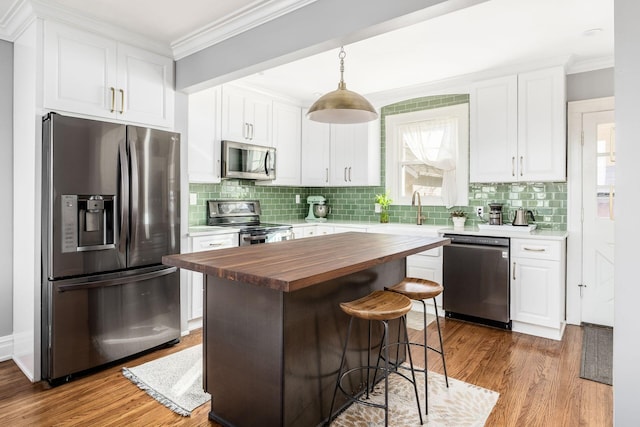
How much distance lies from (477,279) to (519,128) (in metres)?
1.58

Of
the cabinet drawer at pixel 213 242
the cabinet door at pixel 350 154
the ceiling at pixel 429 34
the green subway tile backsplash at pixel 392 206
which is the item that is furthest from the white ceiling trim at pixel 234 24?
the cabinet door at pixel 350 154

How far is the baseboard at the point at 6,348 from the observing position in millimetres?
2889

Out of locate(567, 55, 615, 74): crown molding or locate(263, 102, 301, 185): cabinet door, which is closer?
locate(567, 55, 615, 74): crown molding

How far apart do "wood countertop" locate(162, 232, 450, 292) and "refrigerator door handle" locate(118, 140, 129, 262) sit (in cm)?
101

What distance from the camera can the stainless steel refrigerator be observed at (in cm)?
249

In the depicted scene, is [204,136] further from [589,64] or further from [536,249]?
[589,64]

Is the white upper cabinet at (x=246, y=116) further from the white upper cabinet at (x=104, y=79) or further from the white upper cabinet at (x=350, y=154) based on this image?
the white upper cabinet at (x=350, y=154)

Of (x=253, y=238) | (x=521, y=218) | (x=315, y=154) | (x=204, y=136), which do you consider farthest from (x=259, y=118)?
(x=521, y=218)

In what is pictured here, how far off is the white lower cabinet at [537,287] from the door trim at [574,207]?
0.39 metres

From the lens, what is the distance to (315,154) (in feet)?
17.1

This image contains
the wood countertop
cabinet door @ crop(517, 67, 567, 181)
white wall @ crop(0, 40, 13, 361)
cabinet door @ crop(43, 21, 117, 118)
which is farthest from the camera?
cabinet door @ crop(517, 67, 567, 181)

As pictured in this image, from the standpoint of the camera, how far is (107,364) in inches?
109

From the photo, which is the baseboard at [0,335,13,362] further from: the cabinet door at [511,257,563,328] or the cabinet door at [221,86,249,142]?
the cabinet door at [511,257,563,328]

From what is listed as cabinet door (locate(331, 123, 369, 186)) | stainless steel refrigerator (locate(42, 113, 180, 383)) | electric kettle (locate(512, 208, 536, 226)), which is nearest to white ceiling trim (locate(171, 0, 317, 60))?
stainless steel refrigerator (locate(42, 113, 180, 383))
